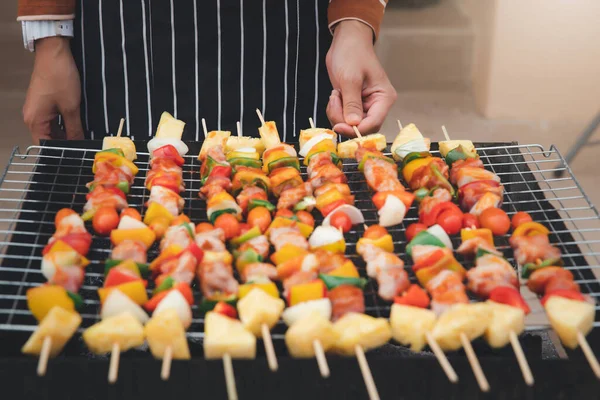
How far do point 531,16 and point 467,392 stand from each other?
6976 millimetres

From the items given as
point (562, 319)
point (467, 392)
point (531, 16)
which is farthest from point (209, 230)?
point (531, 16)

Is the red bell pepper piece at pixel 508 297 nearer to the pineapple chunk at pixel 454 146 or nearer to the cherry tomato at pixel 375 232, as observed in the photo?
the cherry tomato at pixel 375 232

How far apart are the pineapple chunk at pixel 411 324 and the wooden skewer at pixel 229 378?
0.47 m

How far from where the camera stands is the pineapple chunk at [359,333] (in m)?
1.69

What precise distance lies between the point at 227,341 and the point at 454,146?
4.66 feet

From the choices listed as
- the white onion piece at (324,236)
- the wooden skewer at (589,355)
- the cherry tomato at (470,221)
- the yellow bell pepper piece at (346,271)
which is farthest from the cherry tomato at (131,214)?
the wooden skewer at (589,355)

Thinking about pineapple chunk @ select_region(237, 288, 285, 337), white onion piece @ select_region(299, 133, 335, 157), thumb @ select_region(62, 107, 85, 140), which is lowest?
pineapple chunk @ select_region(237, 288, 285, 337)

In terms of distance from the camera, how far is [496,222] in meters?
2.21

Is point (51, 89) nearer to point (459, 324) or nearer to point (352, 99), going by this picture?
point (352, 99)

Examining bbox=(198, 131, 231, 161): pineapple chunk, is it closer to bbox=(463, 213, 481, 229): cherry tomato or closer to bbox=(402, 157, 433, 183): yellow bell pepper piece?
bbox=(402, 157, 433, 183): yellow bell pepper piece

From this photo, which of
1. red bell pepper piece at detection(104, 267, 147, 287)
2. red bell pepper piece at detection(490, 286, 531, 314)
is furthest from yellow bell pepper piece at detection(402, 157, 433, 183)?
red bell pepper piece at detection(104, 267, 147, 287)

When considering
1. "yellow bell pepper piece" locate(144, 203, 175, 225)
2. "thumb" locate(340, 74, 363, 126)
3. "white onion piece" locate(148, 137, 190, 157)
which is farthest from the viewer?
"thumb" locate(340, 74, 363, 126)

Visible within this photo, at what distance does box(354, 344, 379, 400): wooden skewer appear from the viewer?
1.51m

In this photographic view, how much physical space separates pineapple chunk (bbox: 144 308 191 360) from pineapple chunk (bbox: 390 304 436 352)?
1.89 ft
